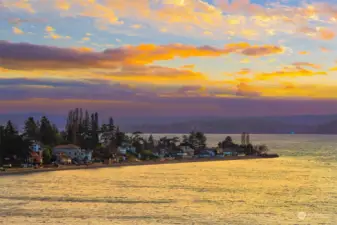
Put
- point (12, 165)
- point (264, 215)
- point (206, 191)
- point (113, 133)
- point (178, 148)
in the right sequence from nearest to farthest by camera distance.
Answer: point (264, 215), point (206, 191), point (12, 165), point (113, 133), point (178, 148)

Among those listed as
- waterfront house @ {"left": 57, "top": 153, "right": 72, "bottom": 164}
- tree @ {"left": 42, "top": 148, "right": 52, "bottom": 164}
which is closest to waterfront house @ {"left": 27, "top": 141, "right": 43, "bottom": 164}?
tree @ {"left": 42, "top": 148, "right": 52, "bottom": 164}

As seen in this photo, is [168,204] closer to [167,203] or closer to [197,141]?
[167,203]

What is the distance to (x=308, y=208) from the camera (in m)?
43.1

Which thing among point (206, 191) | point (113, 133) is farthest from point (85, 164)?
point (206, 191)

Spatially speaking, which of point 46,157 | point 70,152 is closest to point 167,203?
point 46,157

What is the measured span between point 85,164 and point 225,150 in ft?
267

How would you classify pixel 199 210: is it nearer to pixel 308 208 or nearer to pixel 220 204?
pixel 220 204

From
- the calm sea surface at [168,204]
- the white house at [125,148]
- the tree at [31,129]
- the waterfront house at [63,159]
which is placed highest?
the tree at [31,129]

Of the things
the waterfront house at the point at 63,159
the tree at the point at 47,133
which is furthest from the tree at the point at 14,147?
the tree at the point at 47,133

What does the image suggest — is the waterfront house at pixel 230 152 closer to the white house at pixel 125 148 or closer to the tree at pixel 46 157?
the white house at pixel 125 148

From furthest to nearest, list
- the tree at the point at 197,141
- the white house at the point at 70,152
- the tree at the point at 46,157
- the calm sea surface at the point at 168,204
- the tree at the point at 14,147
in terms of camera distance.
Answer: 1. the tree at the point at 197,141
2. the white house at the point at 70,152
3. the tree at the point at 46,157
4. the tree at the point at 14,147
5. the calm sea surface at the point at 168,204

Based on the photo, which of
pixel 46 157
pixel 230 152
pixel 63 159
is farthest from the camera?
pixel 230 152

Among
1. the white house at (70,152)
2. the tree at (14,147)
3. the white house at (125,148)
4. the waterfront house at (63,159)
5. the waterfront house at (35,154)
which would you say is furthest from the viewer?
the white house at (125,148)

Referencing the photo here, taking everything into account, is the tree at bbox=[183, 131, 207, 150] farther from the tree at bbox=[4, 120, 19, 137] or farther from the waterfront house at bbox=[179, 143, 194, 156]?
the tree at bbox=[4, 120, 19, 137]
